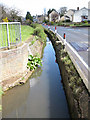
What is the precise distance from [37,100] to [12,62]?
7.85ft

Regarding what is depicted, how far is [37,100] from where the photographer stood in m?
6.19

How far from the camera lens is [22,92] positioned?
6938 mm

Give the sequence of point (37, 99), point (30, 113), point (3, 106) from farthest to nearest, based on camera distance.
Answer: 1. point (37, 99)
2. point (3, 106)
3. point (30, 113)

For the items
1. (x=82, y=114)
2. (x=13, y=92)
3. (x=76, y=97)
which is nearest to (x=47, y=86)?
(x=13, y=92)

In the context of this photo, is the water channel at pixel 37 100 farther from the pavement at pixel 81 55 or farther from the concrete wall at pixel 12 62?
the pavement at pixel 81 55

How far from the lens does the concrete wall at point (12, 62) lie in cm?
681

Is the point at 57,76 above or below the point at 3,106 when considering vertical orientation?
above

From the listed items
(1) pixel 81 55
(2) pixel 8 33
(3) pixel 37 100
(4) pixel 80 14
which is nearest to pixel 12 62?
(2) pixel 8 33

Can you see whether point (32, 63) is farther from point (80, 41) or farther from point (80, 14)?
point (80, 14)

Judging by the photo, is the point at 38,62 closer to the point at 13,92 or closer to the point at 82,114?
the point at 13,92

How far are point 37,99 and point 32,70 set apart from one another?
311 cm

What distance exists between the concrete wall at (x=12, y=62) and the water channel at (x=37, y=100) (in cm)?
79

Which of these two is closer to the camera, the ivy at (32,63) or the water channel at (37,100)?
the water channel at (37,100)

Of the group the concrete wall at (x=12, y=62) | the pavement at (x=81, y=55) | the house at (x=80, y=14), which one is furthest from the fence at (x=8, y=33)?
the house at (x=80, y=14)
